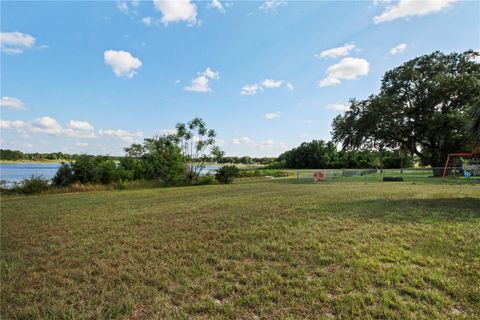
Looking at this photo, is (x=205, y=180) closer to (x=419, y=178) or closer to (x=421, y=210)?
(x=421, y=210)

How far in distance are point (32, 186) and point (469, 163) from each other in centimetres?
3205

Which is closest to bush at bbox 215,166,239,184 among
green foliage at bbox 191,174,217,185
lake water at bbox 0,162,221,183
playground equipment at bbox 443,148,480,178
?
green foliage at bbox 191,174,217,185

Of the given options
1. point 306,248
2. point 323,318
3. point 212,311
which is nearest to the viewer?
point 323,318

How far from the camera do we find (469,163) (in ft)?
63.9

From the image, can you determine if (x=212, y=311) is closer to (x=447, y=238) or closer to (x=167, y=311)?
(x=167, y=311)

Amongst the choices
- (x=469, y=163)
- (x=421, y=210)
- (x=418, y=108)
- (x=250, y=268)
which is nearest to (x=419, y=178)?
(x=469, y=163)

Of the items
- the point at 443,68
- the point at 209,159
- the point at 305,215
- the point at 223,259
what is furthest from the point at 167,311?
the point at 443,68

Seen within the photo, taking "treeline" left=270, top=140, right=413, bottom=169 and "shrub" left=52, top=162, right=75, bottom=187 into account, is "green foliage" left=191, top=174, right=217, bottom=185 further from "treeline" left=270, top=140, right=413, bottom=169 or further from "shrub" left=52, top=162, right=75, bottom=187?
"treeline" left=270, top=140, right=413, bottom=169

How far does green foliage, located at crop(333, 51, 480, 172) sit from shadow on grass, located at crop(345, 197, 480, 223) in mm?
15374

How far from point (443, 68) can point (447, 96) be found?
3.80 metres

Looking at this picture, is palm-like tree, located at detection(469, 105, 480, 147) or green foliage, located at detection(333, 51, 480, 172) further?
green foliage, located at detection(333, 51, 480, 172)

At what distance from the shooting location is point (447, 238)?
3.88 m

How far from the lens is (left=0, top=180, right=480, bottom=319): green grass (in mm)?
2254

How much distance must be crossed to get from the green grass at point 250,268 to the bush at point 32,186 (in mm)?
10900
